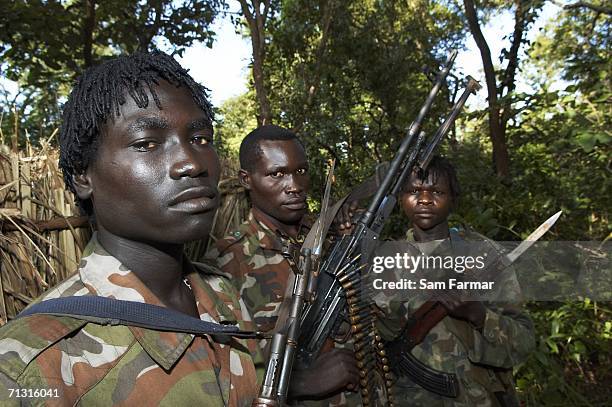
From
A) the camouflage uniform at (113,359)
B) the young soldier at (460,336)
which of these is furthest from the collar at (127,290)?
the young soldier at (460,336)

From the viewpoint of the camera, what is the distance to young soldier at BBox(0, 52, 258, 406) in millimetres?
992

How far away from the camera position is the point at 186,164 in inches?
43.1

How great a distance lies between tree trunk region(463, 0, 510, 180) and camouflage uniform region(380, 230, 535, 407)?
3.85m

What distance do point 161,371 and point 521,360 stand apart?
2117 mm

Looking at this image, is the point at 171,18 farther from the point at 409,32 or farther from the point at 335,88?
the point at 409,32

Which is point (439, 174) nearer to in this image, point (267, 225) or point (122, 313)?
point (267, 225)

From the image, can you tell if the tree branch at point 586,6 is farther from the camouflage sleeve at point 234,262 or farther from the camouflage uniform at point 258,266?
the camouflage sleeve at point 234,262

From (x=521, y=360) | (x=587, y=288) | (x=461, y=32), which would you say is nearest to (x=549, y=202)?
(x=587, y=288)

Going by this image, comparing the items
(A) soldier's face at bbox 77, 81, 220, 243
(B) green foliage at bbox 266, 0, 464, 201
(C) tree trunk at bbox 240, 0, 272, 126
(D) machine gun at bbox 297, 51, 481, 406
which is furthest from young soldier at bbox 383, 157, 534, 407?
(B) green foliage at bbox 266, 0, 464, 201

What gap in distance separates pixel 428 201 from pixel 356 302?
744mm

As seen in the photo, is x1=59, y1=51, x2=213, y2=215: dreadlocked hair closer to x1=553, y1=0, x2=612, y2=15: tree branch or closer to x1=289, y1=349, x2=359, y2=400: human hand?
x1=289, y1=349, x2=359, y2=400: human hand

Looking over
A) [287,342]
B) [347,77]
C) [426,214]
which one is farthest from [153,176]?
[347,77]

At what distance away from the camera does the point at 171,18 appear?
620cm

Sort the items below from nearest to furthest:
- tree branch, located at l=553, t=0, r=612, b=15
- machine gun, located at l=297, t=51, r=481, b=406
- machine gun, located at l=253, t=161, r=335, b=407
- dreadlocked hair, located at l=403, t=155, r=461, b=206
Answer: machine gun, located at l=253, t=161, r=335, b=407, machine gun, located at l=297, t=51, r=481, b=406, dreadlocked hair, located at l=403, t=155, r=461, b=206, tree branch, located at l=553, t=0, r=612, b=15
